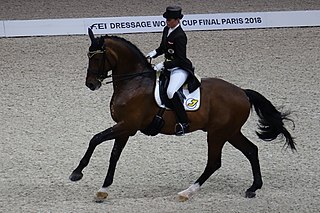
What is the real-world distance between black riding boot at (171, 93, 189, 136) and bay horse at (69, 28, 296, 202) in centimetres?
5

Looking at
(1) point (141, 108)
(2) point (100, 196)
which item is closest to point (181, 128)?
(1) point (141, 108)

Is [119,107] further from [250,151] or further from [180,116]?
[250,151]

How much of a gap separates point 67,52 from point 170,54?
5865 millimetres

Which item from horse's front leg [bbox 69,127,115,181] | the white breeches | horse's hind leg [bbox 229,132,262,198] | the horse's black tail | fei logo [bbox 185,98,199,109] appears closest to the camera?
horse's front leg [bbox 69,127,115,181]

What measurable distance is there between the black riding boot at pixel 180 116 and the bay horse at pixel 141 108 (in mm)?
50

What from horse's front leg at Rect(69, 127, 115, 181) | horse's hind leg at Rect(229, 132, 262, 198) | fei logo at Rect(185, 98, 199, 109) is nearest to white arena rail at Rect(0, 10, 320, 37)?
horse's hind leg at Rect(229, 132, 262, 198)

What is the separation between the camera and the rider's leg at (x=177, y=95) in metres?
7.35

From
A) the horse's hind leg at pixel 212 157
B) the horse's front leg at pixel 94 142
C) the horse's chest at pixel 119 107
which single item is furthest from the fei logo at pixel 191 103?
the horse's front leg at pixel 94 142

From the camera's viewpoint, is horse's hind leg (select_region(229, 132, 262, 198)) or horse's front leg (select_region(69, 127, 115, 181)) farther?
horse's hind leg (select_region(229, 132, 262, 198))

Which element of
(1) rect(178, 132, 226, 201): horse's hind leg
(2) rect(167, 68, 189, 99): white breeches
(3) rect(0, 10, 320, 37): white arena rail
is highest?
(3) rect(0, 10, 320, 37): white arena rail

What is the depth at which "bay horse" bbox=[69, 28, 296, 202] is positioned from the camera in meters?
7.30

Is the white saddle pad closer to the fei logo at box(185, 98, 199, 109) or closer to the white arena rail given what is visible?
the fei logo at box(185, 98, 199, 109)

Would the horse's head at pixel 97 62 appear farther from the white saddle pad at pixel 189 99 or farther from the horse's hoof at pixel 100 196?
the horse's hoof at pixel 100 196

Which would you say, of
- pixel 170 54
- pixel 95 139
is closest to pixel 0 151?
pixel 95 139
